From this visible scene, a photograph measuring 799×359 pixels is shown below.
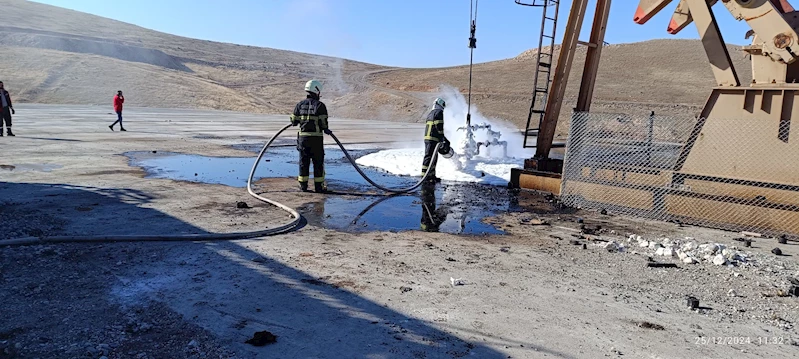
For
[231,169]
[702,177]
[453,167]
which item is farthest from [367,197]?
[702,177]

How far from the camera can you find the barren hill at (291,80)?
4384cm

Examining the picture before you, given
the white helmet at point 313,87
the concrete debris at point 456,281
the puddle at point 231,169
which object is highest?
the white helmet at point 313,87

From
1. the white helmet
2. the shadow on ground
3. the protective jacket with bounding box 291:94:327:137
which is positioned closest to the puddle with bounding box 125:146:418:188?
the protective jacket with bounding box 291:94:327:137

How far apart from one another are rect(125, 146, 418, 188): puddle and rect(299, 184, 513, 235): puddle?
147 cm

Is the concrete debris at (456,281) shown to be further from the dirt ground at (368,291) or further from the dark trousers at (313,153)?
the dark trousers at (313,153)

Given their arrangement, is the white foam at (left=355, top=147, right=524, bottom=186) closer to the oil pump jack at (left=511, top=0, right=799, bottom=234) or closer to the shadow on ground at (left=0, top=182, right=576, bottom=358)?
the oil pump jack at (left=511, top=0, right=799, bottom=234)

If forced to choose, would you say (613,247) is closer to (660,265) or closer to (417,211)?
(660,265)

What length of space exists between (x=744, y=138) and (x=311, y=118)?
663 cm

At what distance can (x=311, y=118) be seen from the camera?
916 cm

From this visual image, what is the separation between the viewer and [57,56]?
52219mm

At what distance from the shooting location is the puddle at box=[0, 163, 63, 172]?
995 centimetres

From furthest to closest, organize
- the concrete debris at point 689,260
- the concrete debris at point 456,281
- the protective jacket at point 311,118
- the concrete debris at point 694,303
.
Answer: the protective jacket at point 311,118, the concrete debris at point 689,260, the concrete debris at point 456,281, the concrete debris at point 694,303

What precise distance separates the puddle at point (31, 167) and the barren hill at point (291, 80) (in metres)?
30.2

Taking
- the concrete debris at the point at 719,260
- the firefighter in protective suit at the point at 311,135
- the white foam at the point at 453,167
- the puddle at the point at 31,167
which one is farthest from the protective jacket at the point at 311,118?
the concrete debris at the point at 719,260
